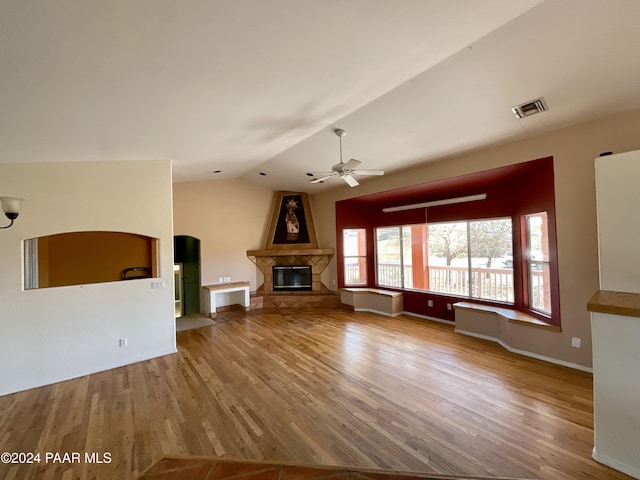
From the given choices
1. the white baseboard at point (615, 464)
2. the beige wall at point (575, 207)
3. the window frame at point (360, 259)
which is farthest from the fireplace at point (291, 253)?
Result: the white baseboard at point (615, 464)

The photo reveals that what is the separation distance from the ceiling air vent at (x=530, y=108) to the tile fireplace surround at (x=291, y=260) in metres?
4.60

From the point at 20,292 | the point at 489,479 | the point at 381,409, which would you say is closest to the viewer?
the point at 489,479

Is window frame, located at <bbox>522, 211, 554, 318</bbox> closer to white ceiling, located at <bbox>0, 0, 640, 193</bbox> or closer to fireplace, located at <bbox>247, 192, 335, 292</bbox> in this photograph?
white ceiling, located at <bbox>0, 0, 640, 193</bbox>

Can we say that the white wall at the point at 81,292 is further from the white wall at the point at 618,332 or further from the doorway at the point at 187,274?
the white wall at the point at 618,332

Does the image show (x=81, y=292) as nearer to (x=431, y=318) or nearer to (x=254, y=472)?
(x=254, y=472)

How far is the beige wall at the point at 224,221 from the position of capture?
19.3 feet

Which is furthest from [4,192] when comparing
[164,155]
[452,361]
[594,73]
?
[594,73]

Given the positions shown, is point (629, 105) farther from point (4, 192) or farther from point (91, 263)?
point (91, 263)

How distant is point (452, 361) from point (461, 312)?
1.34 m

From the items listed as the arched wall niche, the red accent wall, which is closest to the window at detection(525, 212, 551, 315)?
the red accent wall

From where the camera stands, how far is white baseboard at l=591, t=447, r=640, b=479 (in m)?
1.69

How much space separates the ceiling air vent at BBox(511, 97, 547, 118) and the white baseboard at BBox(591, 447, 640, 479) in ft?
9.90

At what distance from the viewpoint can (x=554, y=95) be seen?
2.51 meters

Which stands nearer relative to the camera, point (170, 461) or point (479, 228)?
point (170, 461)
